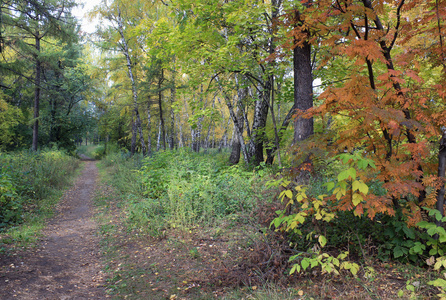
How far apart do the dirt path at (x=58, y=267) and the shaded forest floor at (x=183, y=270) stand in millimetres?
12

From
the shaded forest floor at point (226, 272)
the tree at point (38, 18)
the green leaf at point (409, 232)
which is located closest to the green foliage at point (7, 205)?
the shaded forest floor at point (226, 272)

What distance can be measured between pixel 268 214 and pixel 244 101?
617 cm

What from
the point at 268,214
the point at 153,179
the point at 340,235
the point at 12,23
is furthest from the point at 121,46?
the point at 340,235

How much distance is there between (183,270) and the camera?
3828mm

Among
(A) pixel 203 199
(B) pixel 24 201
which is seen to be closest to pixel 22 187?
(B) pixel 24 201

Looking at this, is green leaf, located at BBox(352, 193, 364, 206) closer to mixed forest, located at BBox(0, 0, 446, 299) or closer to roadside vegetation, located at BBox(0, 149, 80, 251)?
mixed forest, located at BBox(0, 0, 446, 299)

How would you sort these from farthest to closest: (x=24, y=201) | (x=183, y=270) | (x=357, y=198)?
(x=24, y=201)
(x=183, y=270)
(x=357, y=198)

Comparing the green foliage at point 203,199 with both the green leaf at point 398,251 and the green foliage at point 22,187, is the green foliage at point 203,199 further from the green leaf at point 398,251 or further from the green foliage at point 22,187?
the green foliage at point 22,187

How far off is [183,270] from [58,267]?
85.1 inches

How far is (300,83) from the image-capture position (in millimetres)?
4645

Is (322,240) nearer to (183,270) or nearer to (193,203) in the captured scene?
(183,270)

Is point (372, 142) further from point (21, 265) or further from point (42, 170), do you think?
point (42, 170)

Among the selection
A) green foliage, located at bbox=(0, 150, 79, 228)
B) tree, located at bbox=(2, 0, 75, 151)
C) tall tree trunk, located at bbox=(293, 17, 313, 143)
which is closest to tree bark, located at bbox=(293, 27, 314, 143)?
tall tree trunk, located at bbox=(293, 17, 313, 143)

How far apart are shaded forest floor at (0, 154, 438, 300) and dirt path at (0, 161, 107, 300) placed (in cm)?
1
